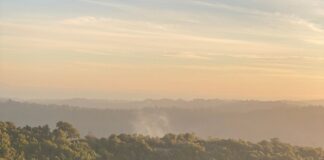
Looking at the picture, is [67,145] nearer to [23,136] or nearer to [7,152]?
[23,136]

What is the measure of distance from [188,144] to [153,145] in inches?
127

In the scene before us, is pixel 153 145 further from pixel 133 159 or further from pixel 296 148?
pixel 296 148

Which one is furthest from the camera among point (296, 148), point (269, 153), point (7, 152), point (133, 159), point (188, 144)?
point (296, 148)

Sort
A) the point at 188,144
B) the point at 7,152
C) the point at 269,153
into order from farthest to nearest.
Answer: the point at 269,153, the point at 188,144, the point at 7,152

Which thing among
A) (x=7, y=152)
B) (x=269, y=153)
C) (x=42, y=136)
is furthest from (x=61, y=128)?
(x=269, y=153)

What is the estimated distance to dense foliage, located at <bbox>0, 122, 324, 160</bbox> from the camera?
4184cm

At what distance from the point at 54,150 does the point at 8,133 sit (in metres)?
4.18

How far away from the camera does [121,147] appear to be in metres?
47.8

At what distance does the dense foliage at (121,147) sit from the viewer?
41.8 m

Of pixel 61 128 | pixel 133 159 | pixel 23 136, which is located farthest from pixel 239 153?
pixel 23 136

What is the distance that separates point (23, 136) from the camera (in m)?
42.7

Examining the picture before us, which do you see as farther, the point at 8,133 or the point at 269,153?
the point at 269,153

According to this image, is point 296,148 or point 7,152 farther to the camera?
point 296,148

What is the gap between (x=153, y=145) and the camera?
51438mm
